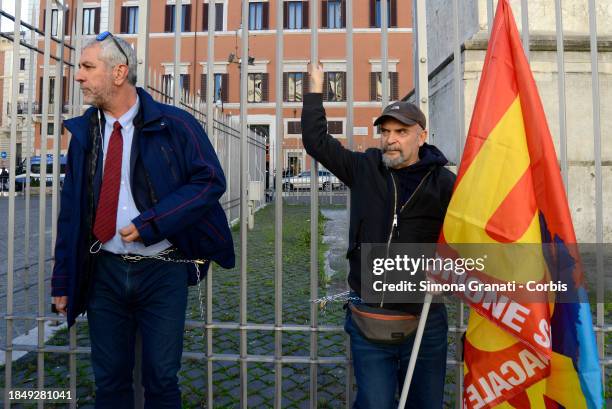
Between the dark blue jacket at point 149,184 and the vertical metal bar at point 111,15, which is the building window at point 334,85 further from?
the dark blue jacket at point 149,184

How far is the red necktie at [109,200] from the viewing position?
6.94ft

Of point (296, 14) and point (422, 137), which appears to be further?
point (296, 14)

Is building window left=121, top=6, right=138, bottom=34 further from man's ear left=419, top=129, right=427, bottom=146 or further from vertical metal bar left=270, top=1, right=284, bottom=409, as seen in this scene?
man's ear left=419, top=129, right=427, bottom=146

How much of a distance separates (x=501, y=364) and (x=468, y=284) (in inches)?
14.1

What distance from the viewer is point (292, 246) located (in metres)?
9.04

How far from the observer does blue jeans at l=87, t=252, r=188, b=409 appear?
215 cm

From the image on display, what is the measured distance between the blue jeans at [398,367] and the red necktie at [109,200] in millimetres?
1187

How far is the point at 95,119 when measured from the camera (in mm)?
2258

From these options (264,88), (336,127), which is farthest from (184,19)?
(336,127)

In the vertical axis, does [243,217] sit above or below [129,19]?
below

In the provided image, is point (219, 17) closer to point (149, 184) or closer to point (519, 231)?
point (149, 184)

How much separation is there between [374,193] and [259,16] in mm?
27603

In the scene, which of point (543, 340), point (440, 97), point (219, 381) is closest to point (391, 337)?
point (543, 340)

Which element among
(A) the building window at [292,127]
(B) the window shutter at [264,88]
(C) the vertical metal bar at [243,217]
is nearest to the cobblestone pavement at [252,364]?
(C) the vertical metal bar at [243,217]
